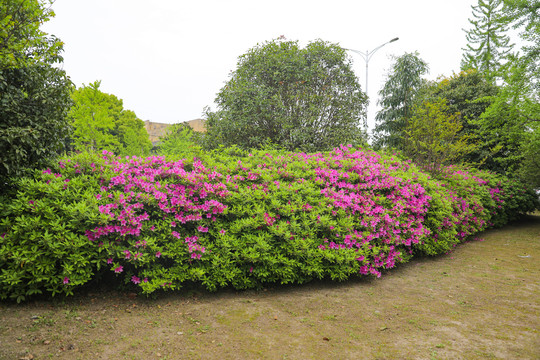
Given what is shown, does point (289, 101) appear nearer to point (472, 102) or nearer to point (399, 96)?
point (399, 96)

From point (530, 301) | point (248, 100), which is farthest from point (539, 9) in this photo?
point (530, 301)

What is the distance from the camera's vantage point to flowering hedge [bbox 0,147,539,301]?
3.39 metres

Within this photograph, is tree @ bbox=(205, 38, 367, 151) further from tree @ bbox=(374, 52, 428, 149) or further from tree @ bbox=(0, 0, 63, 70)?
tree @ bbox=(374, 52, 428, 149)

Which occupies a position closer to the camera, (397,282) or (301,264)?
(301,264)

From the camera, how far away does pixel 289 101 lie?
928 centimetres

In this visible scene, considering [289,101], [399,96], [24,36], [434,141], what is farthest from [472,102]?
[24,36]

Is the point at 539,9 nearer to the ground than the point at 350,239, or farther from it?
farther from it

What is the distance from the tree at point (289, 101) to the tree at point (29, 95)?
5.06 m

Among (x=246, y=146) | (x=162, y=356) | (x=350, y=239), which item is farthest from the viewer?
(x=246, y=146)

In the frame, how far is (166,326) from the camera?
319 centimetres

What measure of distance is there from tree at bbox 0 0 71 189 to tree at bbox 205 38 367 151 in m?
5.06

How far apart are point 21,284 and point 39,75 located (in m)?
2.51

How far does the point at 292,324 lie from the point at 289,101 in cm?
706

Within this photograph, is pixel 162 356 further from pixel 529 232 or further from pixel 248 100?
pixel 529 232
